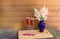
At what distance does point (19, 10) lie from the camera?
2350 millimetres

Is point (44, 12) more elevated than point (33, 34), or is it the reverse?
point (44, 12)

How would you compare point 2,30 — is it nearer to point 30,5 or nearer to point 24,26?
point 24,26

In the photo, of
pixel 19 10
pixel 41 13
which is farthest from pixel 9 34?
pixel 41 13

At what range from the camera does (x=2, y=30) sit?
7.76 ft

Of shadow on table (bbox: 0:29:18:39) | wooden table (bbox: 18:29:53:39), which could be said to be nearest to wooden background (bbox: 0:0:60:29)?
shadow on table (bbox: 0:29:18:39)

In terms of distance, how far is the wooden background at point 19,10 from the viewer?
2328 millimetres

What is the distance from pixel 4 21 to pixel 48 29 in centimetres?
78

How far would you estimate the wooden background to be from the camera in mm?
2328

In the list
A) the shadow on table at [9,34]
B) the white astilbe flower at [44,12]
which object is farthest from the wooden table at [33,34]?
the white astilbe flower at [44,12]

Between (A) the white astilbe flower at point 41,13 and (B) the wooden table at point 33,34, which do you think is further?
(A) the white astilbe flower at point 41,13

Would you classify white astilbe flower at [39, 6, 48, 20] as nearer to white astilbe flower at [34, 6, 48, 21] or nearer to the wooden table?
white astilbe flower at [34, 6, 48, 21]

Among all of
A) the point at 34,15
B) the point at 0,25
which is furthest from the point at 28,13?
the point at 0,25

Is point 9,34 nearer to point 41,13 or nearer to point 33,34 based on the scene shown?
point 33,34

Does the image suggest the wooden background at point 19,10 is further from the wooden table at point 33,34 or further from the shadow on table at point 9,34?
the wooden table at point 33,34
